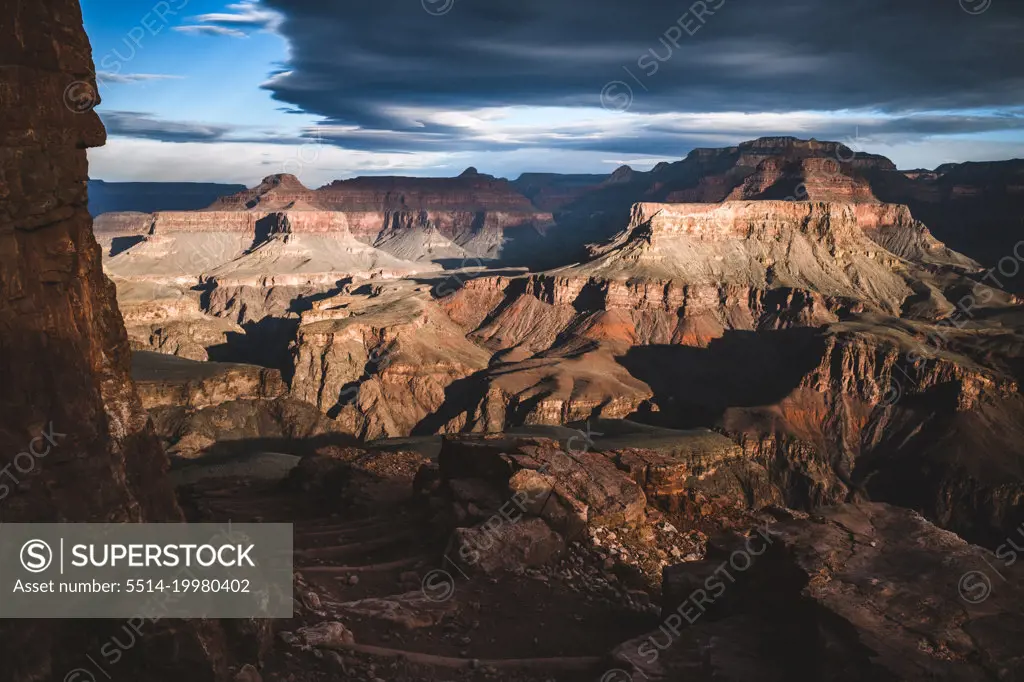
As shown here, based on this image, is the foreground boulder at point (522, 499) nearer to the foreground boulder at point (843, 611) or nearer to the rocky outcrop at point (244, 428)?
the foreground boulder at point (843, 611)

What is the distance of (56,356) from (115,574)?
3.91m

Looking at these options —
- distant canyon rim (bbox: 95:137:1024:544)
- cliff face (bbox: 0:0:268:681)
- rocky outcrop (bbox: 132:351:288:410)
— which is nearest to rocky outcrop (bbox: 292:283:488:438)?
distant canyon rim (bbox: 95:137:1024:544)

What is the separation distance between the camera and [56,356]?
14.3 meters

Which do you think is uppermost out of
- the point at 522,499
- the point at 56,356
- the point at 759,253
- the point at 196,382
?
the point at 56,356

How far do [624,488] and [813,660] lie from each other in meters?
13.5

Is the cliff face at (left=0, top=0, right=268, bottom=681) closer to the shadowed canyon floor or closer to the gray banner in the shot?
the gray banner

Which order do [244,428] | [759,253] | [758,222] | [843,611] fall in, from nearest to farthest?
1. [843,611]
2. [244,428]
3. [759,253]
4. [758,222]

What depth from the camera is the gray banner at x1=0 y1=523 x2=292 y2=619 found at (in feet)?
44.2

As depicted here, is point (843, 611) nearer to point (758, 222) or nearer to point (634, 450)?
point (634, 450)

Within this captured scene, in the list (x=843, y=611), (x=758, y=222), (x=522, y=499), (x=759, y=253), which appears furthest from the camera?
(x=758, y=222)

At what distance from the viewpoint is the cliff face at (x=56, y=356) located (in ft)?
44.4

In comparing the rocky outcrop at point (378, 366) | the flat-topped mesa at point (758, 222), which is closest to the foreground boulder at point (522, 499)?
the rocky outcrop at point (378, 366)

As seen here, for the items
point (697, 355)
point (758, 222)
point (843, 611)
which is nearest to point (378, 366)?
point (697, 355)

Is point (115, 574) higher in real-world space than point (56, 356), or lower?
lower
